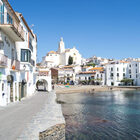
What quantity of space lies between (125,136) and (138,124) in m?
4.40

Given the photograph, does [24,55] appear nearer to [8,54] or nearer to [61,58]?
[8,54]

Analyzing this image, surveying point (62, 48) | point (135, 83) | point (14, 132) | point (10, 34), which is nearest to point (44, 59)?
point (62, 48)

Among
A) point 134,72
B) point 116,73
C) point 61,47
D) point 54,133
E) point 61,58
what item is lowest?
point 54,133

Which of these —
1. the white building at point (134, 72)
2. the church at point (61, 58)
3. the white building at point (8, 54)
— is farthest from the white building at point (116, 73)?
the white building at point (8, 54)

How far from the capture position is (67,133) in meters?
14.7

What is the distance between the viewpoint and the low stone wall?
8469mm

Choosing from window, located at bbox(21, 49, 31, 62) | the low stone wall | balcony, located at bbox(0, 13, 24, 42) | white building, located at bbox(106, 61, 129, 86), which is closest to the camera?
the low stone wall

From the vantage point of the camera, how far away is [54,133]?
915cm

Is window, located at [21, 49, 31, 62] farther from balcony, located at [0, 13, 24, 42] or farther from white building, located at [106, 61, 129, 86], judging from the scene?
white building, located at [106, 61, 129, 86]

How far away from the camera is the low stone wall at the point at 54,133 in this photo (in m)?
8.47

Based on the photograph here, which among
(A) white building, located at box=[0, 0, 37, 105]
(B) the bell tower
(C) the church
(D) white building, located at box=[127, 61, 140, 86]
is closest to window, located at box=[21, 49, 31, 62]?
(A) white building, located at box=[0, 0, 37, 105]

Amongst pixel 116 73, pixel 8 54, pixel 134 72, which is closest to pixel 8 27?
pixel 8 54

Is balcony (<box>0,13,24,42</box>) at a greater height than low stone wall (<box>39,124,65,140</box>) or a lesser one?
greater

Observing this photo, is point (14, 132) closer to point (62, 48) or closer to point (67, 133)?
point (67, 133)
